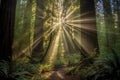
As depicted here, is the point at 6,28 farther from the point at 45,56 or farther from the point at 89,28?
the point at 45,56

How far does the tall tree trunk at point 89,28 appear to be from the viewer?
8812 millimetres

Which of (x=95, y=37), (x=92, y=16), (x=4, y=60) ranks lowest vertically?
(x=4, y=60)

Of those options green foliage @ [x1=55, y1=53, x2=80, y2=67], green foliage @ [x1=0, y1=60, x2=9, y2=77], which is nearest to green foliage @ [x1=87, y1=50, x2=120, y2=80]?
green foliage @ [x1=0, y1=60, x2=9, y2=77]

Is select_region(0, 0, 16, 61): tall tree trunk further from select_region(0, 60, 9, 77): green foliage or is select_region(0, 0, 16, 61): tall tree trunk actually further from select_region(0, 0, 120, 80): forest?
select_region(0, 60, 9, 77): green foliage

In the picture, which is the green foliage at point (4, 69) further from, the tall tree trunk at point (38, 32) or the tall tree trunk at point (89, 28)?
the tall tree trunk at point (38, 32)

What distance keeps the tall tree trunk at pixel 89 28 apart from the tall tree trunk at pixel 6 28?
3.43 meters

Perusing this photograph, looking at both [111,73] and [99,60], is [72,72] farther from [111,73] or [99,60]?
[111,73]

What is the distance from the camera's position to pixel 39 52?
14.2 metres

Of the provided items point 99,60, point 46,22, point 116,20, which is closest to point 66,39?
point 116,20

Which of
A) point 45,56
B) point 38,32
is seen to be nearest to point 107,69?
point 45,56

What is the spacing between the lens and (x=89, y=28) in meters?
8.96

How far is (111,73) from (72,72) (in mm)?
2346

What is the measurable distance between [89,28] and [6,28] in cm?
394

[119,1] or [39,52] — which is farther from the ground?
[119,1]
